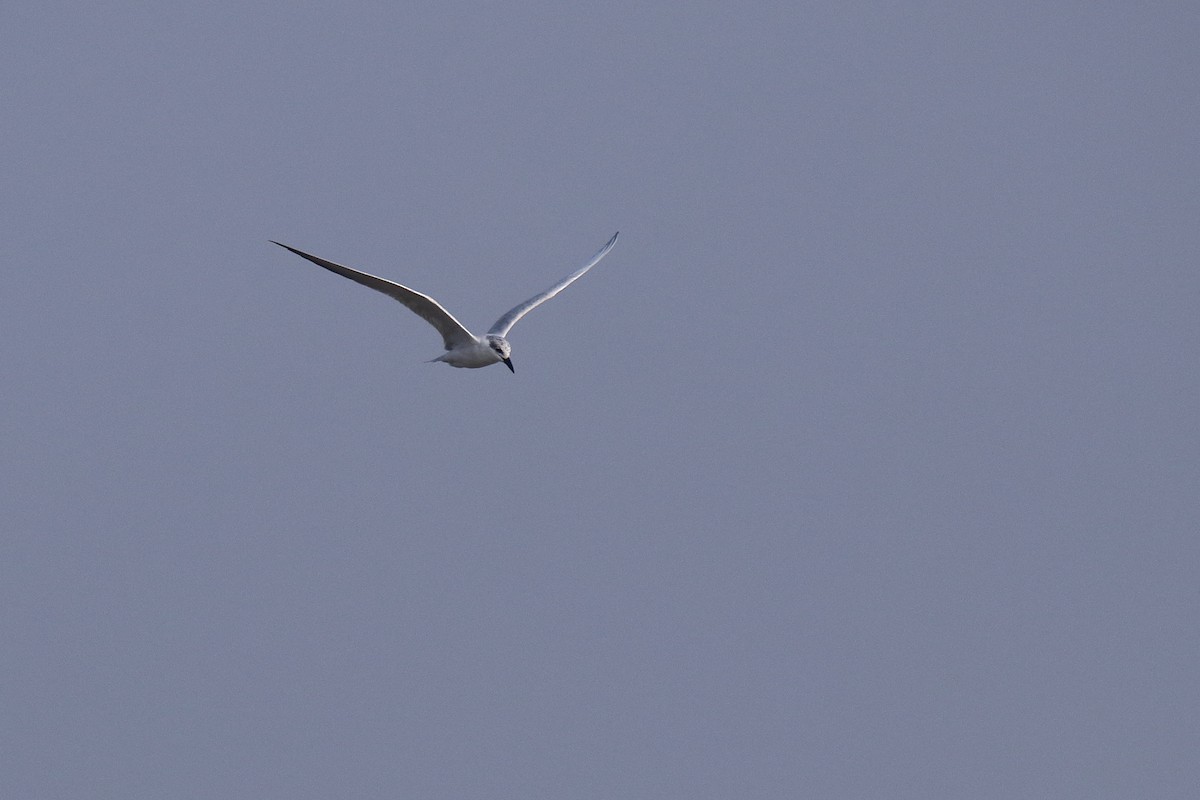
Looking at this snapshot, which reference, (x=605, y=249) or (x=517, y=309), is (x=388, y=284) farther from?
(x=605, y=249)

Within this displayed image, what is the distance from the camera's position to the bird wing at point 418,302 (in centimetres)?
2577

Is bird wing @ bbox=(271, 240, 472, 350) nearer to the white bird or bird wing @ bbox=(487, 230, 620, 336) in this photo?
the white bird

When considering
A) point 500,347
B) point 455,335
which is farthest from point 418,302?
point 500,347

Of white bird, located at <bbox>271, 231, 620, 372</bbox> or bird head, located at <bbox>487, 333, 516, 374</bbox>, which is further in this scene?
bird head, located at <bbox>487, 333, 516, 374</bbox>

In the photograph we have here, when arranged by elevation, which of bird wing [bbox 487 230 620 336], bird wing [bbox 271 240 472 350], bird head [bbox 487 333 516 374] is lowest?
bird wing [bbox 271 240 472 350]

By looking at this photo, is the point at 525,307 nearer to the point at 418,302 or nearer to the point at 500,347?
the point at 500,347

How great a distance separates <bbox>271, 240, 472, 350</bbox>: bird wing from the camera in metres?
25.8

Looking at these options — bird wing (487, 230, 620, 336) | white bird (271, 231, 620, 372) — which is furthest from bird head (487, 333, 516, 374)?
bird wing (487, 230, 620, 336)

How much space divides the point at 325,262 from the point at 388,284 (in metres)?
1.90

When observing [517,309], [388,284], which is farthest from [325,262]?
[517,309]

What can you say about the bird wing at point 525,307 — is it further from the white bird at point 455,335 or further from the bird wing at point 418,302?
the bird wing at point 418,302

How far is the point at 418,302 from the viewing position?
28438 millimetres

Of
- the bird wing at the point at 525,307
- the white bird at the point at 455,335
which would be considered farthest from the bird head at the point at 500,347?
the bird wing at the point at 525,307

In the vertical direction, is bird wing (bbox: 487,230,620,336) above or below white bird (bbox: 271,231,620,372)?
above
